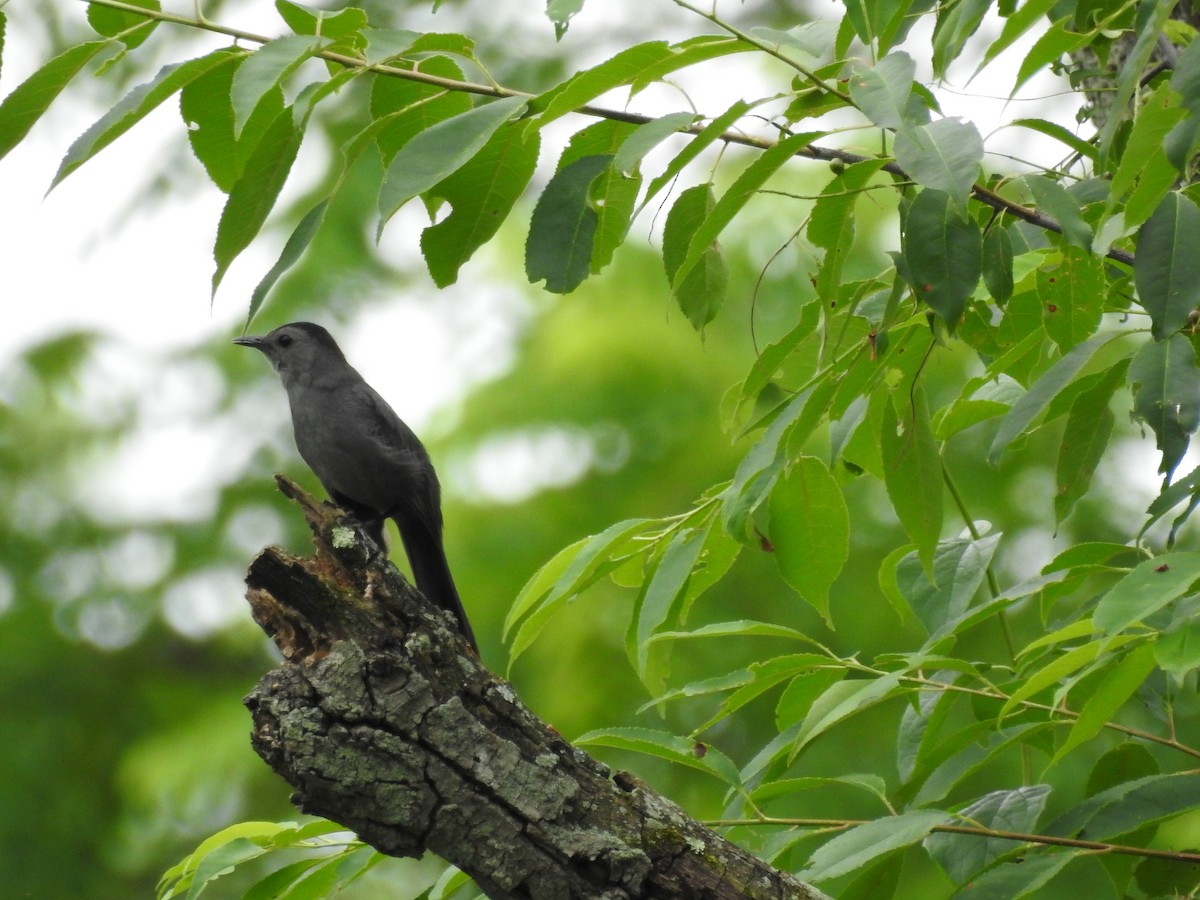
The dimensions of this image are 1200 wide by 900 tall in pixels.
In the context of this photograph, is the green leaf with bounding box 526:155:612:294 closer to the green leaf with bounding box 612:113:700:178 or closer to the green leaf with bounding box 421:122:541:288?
→ the green leaf with bounding box 421:122:541:288

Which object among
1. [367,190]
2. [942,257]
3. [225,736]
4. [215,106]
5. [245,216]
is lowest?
[225,736]

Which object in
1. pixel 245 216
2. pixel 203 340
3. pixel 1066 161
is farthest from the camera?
pixel 203 340

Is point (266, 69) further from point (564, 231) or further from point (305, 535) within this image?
point (305, 535)

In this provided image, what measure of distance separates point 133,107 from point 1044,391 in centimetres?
154

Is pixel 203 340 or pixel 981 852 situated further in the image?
pixel 203 340

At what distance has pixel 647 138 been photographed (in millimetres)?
1899

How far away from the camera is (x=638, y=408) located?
792 cm

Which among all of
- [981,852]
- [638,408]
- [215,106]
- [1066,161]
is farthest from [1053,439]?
[215,106]

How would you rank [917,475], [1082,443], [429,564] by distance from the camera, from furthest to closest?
1. [429,564]
2. [1082,443]
3. [917,475]

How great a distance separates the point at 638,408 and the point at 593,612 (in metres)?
1.38

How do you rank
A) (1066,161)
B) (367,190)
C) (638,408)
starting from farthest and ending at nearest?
(367,190) → (638,408) → (1066,161)

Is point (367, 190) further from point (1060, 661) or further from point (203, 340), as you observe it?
point (1060, 661)

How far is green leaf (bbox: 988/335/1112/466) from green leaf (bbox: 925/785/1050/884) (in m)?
0.64

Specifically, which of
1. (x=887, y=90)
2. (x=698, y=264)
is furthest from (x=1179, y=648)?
(x=698, y=264)
